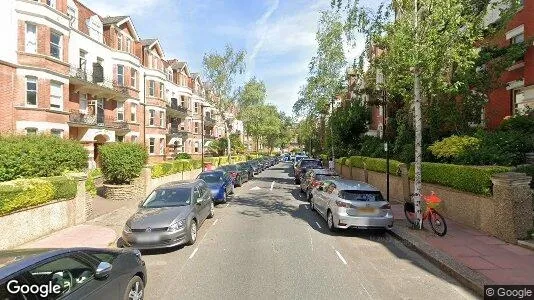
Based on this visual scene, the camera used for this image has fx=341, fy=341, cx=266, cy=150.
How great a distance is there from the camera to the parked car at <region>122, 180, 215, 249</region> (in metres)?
8.46

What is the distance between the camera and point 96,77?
28.4 meters

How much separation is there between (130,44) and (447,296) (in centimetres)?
3645

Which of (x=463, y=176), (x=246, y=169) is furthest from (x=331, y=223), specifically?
(x=246, y=169)

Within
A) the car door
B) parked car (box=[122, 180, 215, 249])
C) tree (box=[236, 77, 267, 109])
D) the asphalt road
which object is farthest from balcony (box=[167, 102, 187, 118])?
the car door

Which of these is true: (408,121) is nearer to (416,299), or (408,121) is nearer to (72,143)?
(416,299)

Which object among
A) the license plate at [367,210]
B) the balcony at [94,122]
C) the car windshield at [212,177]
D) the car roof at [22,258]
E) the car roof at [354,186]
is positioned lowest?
the license plate at [367,210]

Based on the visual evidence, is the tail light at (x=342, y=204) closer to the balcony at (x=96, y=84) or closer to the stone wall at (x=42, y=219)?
the stone wall at (x=42, y=219)

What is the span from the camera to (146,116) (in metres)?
37.9

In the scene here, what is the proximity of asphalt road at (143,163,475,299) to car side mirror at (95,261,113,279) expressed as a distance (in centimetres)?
180

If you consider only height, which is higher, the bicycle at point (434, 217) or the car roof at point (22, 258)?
the car roof at point (22, 258)

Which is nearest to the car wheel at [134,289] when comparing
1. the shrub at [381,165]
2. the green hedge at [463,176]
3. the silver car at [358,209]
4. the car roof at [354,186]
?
the silver car at [358,209]

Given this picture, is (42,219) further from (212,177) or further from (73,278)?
(212,177)

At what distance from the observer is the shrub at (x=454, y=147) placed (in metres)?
13.1

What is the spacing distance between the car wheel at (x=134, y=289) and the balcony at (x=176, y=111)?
40359 mm
